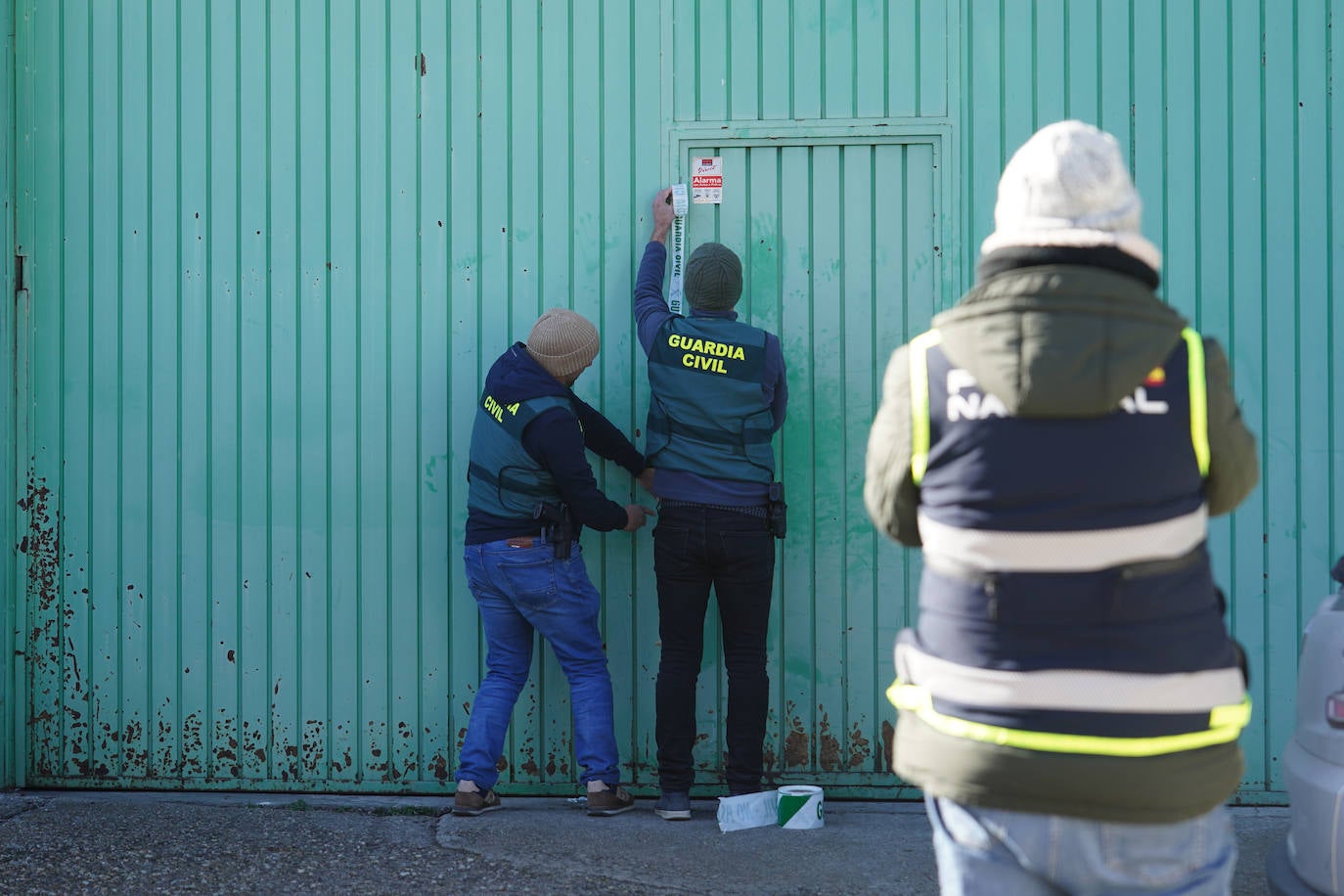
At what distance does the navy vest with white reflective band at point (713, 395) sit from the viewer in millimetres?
5191

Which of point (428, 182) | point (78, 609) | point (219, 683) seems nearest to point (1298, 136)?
point (428, 182)

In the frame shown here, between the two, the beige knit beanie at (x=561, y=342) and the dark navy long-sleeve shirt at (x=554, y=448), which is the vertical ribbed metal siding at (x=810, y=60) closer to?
the beige knit beanie at (x=561, y=342)

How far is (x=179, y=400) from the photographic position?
225 inches

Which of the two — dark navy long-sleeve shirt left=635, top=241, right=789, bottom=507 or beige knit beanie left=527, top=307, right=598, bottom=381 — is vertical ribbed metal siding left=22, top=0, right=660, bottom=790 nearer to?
dark navy long-sleeve shirt left=635, top=241, right=789, bottom=507

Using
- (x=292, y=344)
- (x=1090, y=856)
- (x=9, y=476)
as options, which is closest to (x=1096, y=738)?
(x=1090, y=856)

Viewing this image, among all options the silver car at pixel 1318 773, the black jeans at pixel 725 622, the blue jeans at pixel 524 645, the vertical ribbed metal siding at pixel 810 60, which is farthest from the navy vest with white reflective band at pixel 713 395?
the silver car at pixel 1318 773

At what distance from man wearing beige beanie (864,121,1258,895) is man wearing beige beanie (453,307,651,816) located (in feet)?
9.90

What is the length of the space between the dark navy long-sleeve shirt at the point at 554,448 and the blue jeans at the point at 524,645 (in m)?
0.09

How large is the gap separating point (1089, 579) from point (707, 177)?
12.3ft

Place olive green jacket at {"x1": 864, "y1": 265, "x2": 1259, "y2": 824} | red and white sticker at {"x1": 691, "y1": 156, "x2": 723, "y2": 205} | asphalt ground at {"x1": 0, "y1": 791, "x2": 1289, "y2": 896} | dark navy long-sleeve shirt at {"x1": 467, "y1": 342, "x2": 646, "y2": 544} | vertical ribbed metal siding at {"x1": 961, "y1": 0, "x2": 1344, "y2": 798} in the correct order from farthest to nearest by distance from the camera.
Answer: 1. red and white sticker at {"x1": 691, "y1": 156, "x2": 723, "y2": 205}
2. vertical ribbed metal siding at {"x1": 961, "y1": 0, "x2": 1344, "y2": 798}
3. dark navy long-sleeve shirt at {"x1": 467, "y1": 342, "x2": 646, "y2": 544}
4. asphalt ground at {"x1": 0, "y1": 791, "x2": 1289, "y2": 896}
5. olive green jacket at {"x1": 864, "y1": 265, "x2": 1259, "y2": 824}

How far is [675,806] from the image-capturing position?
207 inches

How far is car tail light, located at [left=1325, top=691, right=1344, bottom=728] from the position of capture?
3.18 m

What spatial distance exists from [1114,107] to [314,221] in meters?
3.35

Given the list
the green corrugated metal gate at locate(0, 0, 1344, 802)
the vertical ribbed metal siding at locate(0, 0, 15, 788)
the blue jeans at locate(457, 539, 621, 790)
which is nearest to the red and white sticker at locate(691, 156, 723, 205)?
the green corrugated metal gate at locate(0, 0, 1344, 802)
